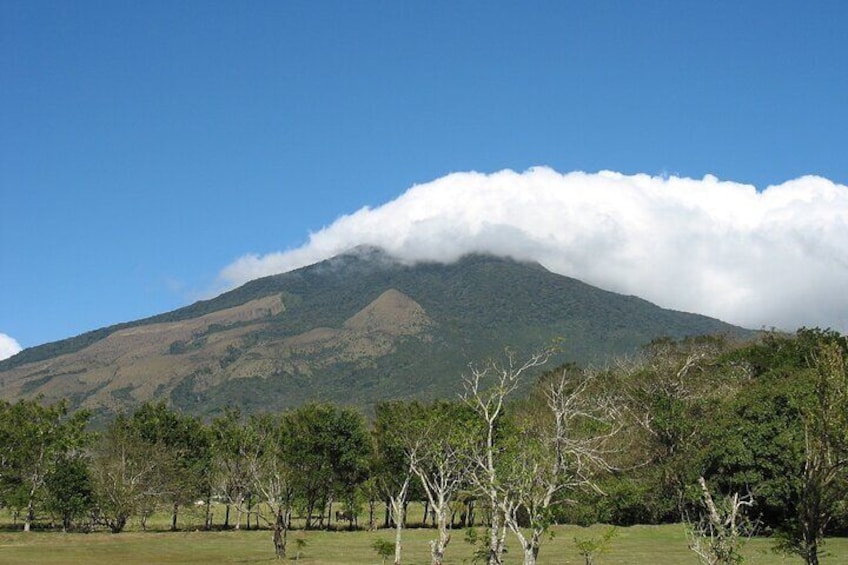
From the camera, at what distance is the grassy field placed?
52.3 m

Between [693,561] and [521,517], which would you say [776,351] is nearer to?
[521,517]

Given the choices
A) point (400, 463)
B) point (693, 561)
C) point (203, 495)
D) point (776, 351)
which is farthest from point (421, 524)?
point (693, 561)

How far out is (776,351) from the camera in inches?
3688

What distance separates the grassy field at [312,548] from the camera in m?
52.3

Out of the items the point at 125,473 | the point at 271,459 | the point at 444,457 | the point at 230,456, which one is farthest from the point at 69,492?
the point at 444,457

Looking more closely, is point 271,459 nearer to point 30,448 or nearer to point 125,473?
point 125,473

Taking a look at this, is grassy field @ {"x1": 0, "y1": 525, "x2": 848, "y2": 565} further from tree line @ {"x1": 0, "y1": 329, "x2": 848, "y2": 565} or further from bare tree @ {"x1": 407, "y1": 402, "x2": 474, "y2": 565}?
tree line @ {"x1": 0, "y1": 329, "x2": 848, "y2": 565}

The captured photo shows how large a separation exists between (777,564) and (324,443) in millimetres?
53611

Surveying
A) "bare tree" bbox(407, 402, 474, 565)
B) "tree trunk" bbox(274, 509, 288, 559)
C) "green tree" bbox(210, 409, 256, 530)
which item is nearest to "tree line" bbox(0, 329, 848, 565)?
"tree trunk" bbox(274, 509, 288, 559)

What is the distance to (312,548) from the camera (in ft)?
217

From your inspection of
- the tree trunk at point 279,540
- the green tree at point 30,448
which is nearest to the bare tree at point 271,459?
the tree trunk at point 279,540

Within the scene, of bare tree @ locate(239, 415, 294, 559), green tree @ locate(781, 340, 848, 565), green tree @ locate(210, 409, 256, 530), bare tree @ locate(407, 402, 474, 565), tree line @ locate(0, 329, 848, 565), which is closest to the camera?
green tree @ locate(781, 340, 848, 565)

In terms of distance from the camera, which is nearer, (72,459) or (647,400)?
(647,400)

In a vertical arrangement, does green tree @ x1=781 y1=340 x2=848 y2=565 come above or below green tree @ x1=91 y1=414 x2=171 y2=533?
above
